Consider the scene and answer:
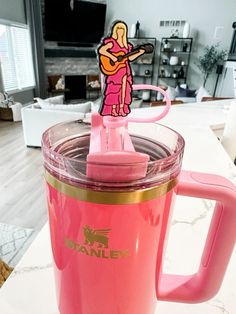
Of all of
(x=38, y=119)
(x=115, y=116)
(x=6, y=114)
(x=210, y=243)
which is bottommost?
(x=6, y=114)

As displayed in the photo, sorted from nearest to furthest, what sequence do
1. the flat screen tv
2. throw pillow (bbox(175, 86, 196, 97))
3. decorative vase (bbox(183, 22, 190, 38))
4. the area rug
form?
the area rug
throw pillow (bbox(175, 86, 196, 97))
the flat screen tv
decorative vase (bbox(183, 22, 190, 38))

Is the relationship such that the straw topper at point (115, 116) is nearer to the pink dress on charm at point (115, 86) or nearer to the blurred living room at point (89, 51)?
the pink dress on charm at point (115, 86)

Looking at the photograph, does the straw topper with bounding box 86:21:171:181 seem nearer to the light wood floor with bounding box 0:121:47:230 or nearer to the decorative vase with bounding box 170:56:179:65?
the light wood floor with bounding box 0:121:47:230

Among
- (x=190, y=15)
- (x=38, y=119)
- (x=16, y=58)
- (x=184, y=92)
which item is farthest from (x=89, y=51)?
(x=38, y=119)

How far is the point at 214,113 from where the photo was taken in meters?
1.62

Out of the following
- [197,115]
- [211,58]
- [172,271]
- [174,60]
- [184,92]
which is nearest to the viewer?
[172,271]

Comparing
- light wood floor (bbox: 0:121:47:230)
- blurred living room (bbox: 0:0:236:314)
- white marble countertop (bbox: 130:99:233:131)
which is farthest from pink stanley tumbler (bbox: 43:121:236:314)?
blurred living room (bbox: 0:0:236:314)

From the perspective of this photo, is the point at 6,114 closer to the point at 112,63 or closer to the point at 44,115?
the point at 44,115

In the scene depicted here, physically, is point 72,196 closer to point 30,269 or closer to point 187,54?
point 30,269

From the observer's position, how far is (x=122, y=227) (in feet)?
0.90

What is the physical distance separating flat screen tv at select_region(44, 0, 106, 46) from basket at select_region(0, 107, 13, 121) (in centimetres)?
221

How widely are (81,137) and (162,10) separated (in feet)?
20.9

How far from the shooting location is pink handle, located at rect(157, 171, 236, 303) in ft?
0.99

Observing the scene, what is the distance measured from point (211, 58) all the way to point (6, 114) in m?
4.70
